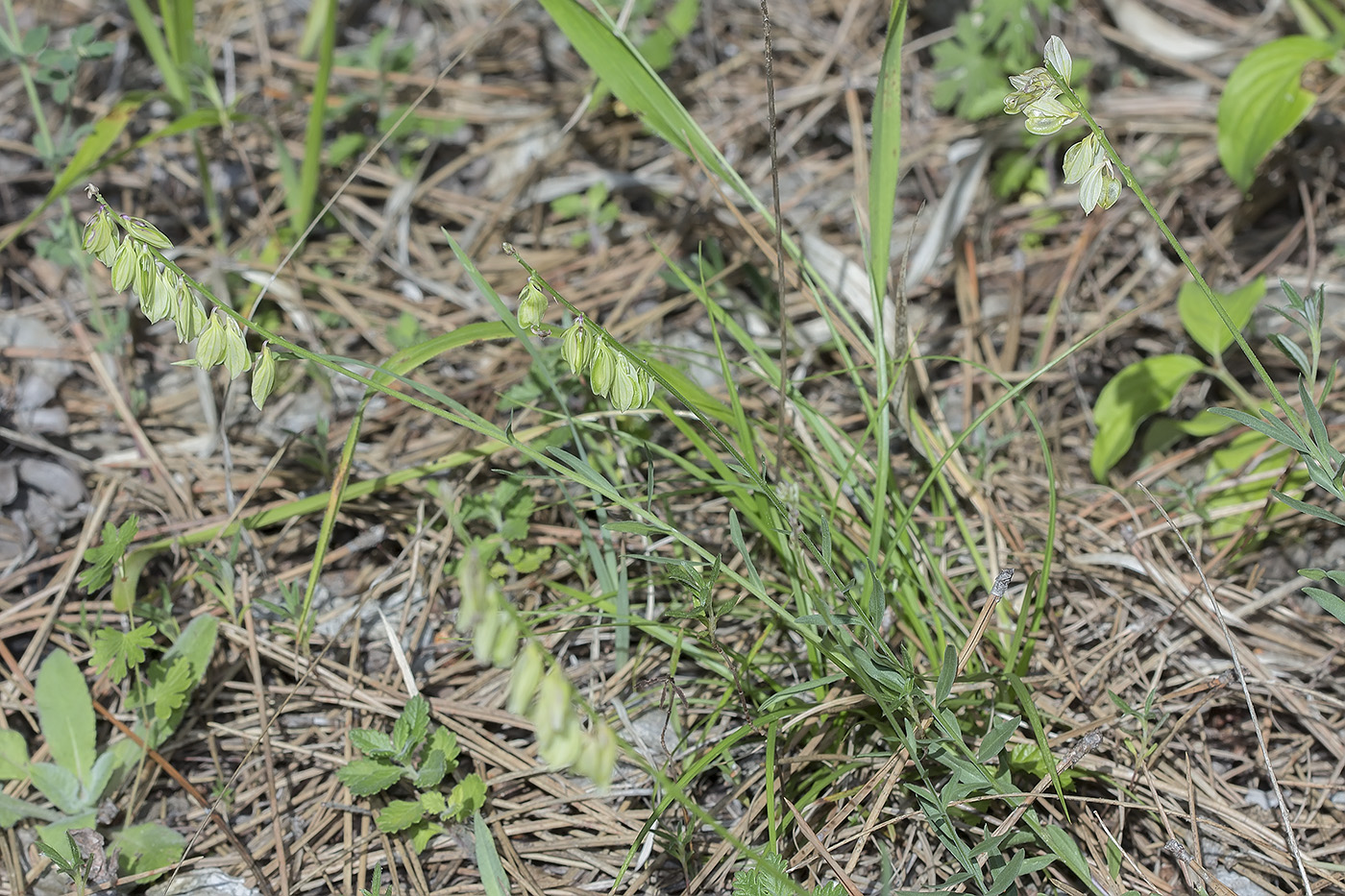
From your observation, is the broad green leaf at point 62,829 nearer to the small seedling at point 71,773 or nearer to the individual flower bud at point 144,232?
the small seedling at point 71,773

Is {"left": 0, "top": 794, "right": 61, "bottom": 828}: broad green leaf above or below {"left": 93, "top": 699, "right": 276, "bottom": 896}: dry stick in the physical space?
above

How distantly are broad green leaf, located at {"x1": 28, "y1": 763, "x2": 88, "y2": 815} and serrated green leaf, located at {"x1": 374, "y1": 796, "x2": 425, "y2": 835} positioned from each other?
2.18 ft

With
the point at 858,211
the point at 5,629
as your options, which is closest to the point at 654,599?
the point at 858,211

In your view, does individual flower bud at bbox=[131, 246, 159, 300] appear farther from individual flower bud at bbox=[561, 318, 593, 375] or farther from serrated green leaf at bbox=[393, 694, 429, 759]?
serrated green leaf at bbox=[393, 694, 429, 759]

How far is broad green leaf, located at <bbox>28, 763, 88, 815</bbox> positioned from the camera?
74.6 inches

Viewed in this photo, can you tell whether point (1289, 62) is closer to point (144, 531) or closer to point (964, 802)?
point (964, 802)

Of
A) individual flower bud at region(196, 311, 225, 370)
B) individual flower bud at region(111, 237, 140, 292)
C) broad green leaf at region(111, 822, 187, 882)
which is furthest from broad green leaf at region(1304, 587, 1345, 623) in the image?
broad green leaf at region(111, 822, 187, 882)

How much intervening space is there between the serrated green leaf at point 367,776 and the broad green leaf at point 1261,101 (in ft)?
8.49

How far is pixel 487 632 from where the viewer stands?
1.02 meters

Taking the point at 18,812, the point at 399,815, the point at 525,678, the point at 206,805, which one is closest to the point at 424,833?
the point at 399,815

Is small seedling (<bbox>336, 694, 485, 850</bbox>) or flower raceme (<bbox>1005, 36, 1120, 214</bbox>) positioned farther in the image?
small seedling (<bbox>336, 694, 485, 850</bbox>)

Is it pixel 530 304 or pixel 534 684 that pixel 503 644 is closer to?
pixel 534 684

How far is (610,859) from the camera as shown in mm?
1826

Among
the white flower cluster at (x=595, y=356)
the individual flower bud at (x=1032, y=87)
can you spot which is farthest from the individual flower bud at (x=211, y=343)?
the individual flower bud at (x=1032, y=87)
